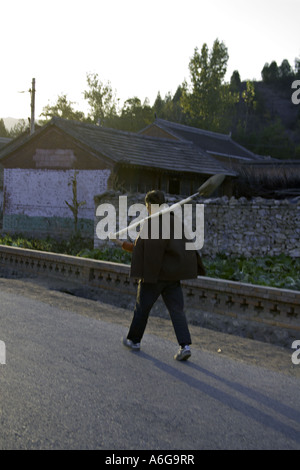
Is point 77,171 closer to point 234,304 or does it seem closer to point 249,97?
→ point 234,304

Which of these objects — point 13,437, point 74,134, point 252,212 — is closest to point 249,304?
point 13,437

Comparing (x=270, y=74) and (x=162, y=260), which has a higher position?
(x=270, y=74)

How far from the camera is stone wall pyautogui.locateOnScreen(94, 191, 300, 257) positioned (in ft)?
45.6

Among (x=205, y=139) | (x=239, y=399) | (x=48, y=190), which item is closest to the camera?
(x=239, y=399)

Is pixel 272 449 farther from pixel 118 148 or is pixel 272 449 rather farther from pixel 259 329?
pixel 118 148

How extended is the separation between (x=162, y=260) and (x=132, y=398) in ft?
6.14

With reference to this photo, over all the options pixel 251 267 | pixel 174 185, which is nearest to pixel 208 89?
pixel 174 185

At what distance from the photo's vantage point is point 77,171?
77.9ft

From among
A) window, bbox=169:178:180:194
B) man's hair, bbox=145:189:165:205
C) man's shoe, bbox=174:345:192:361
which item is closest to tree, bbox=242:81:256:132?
window, bbox=169:178:180:194

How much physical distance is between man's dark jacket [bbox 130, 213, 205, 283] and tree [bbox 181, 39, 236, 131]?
57.5 m

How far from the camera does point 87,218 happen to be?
23.2m

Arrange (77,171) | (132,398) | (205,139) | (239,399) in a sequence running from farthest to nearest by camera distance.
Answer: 1. (205,139)
2. (77,171)
3. (239,399)
4. (132,398)
